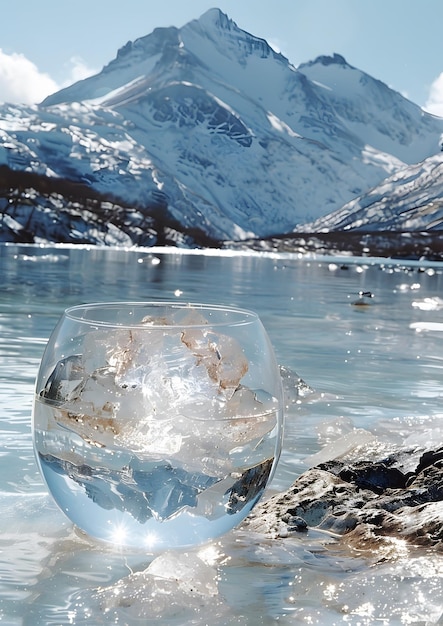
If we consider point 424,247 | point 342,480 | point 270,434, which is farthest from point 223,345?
point 424,247

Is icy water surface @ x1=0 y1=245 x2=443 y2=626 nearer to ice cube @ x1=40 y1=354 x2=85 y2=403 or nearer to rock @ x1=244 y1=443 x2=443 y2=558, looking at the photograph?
rock @ x1=244 y1=443 x2=443 y2=558

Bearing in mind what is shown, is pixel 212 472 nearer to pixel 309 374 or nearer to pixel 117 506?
pixel 117 506

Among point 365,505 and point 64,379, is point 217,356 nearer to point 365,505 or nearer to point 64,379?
point 64,379

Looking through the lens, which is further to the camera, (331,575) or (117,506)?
(331,575)

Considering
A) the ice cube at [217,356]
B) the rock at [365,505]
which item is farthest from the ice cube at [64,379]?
the rock at [365,505]

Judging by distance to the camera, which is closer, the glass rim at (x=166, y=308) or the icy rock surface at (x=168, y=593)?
the icy rock surface at (x=168, y=593)

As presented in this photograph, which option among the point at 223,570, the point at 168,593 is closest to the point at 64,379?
the point at 168,593

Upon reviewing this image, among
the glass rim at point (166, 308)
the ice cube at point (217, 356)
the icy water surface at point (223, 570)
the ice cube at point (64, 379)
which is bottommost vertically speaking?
the icy water surface at point (223, 570)

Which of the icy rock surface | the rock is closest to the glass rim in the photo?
the icy rock surface

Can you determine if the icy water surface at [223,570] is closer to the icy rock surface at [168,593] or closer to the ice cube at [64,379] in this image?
the icy rock surface at [168,593]
